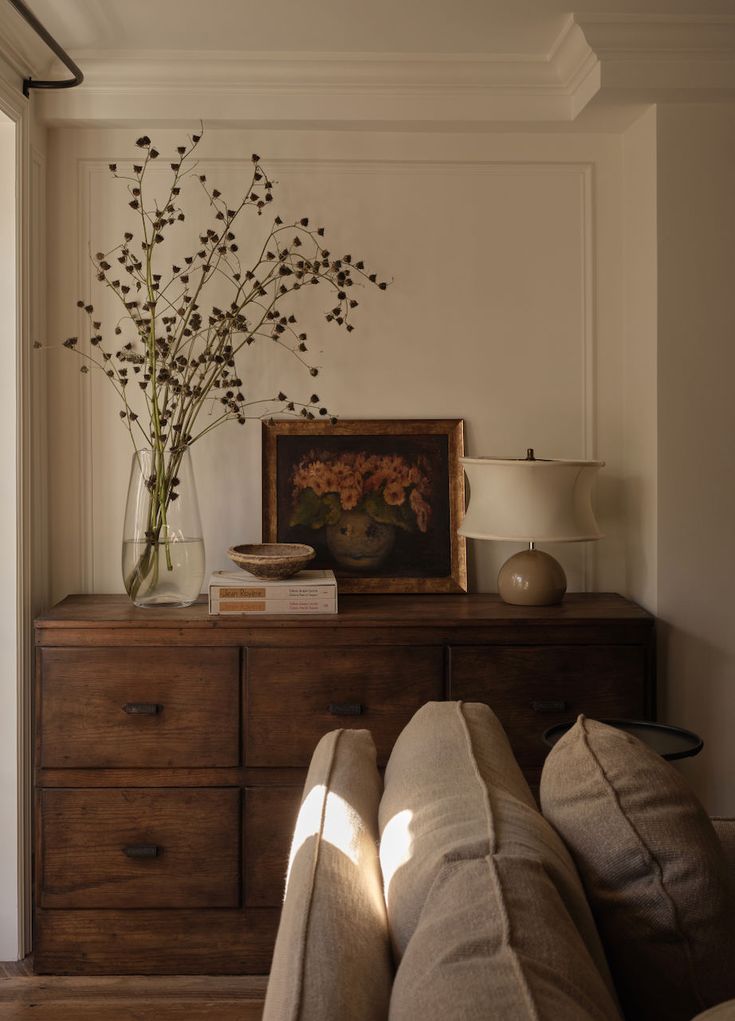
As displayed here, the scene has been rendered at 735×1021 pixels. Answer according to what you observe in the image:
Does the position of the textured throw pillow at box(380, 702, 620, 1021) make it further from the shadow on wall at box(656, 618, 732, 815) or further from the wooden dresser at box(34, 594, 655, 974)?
the shadow on wall at box(656, 618, 732, 815)

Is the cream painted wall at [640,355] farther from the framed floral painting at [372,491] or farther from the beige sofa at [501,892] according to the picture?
the beige sofa at [501,892]

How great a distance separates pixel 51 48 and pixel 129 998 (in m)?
2.51

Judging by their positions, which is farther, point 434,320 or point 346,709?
point 434,320

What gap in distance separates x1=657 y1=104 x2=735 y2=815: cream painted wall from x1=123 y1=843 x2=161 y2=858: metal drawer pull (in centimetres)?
148

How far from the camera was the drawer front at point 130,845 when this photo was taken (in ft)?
8.73

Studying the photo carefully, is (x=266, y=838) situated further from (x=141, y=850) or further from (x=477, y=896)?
(x=477, y=896)

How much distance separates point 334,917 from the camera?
1.05m

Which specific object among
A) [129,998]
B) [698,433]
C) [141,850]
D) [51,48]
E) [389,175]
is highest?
[51,48]

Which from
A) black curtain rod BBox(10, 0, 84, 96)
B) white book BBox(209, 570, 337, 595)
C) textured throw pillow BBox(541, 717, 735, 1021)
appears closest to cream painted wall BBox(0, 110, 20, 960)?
black curtain rod BBox(10, 0, 84, 96)

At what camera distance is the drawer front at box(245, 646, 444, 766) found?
105 inches

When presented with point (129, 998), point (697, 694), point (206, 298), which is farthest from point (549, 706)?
point (206, 298)

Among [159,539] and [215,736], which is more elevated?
[159,539]

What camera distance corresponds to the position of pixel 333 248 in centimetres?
307

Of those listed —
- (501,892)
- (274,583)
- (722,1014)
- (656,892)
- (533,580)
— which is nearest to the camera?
(722,1014)
